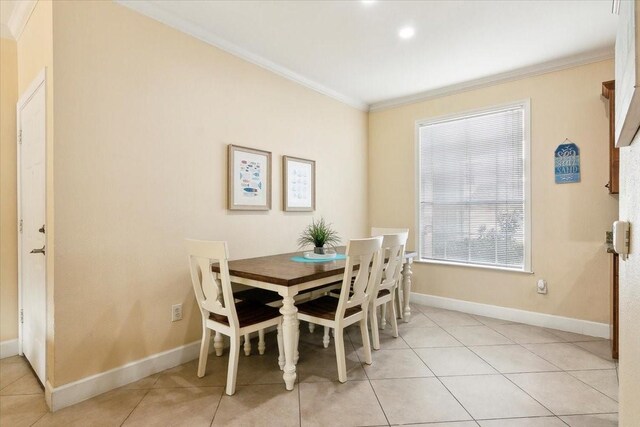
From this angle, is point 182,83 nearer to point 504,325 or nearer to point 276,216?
point 276,216

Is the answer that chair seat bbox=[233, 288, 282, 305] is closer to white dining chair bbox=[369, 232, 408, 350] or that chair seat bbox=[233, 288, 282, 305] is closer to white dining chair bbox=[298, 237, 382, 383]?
A: white dining chair bbox=[298, 237, 382, 383]

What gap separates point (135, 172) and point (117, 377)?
54.0 inches

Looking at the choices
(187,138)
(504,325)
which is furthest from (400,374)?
(187,138)

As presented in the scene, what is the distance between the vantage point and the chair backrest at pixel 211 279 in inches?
80.3

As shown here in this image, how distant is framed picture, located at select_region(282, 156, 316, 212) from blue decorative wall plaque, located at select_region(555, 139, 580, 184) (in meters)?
2.44

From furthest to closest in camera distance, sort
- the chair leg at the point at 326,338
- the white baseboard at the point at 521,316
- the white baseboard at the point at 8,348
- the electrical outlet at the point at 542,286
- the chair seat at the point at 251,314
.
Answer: the electrical outlet at the point at 542,286 → the white baseboard at the point at 521,316 → the chair leg at the point at 326,338 → the white baseboard at the point at 8,348 → the chair seat at the point at 251,314

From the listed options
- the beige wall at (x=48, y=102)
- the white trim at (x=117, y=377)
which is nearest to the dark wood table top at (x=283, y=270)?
the white trim at (x=117, y=377)

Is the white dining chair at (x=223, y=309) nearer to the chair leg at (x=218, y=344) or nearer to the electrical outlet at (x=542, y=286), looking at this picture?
the chair leg at (x=218, y=344)

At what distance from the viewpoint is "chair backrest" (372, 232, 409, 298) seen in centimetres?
268

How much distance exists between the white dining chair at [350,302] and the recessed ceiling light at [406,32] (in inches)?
67.3

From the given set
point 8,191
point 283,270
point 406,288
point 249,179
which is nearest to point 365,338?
point 283,270

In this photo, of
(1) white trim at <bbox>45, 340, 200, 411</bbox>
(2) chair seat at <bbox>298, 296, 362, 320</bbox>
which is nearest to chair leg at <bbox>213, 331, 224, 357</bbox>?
(1) white trim at <bbox>45, 340, 200, 411</bbox>

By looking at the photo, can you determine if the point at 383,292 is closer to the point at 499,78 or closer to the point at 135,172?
the point at 135,172

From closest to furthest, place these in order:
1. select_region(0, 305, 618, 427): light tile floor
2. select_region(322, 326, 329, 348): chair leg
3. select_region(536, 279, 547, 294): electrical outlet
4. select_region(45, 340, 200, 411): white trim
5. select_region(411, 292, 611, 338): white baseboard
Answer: select_region(0, 305, 618, 427): light tile floor, select_region(45, 340, 200, 411): white trim, select_region(322, 326, 329, 348): chair leg, select_region(411, 292, 611, 338): white baseboard, select_region(536, 279, 547, 294): electrical outlet
